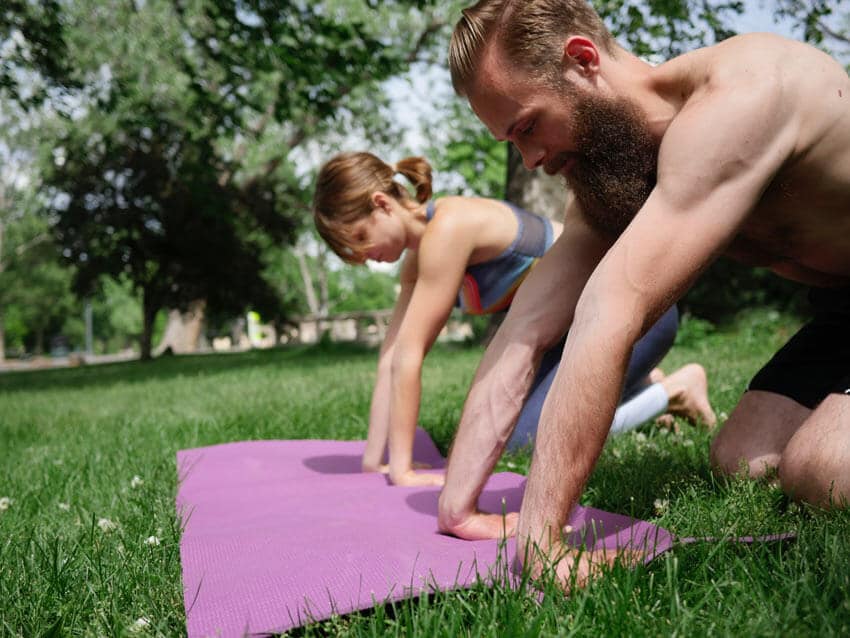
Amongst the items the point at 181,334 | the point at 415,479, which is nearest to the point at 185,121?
the point at 181,334

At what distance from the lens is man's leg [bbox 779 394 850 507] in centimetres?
212

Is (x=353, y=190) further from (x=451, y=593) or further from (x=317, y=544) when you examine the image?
(x=451, y=593)

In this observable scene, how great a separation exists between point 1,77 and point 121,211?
7457 millimetres

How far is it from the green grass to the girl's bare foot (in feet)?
0.68

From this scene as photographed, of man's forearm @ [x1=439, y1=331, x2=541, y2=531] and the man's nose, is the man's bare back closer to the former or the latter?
the man's nose

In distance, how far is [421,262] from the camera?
328 centimetres

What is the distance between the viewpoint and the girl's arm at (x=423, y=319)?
3.17 meters

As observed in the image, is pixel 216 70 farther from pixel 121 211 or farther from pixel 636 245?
pixel 636 245

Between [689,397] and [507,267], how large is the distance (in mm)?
1229

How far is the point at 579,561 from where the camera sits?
5.69ft

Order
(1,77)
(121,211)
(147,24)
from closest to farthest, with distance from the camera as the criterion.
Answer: (1,77) < (147,24) < (121,211)

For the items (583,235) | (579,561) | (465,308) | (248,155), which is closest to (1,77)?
(465,308)

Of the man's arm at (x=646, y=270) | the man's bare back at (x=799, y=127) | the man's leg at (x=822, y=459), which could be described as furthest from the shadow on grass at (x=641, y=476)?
the man's bare back at (x=799, y=127)

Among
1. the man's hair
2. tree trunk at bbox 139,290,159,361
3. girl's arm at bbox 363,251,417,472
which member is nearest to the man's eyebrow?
the man's hair
